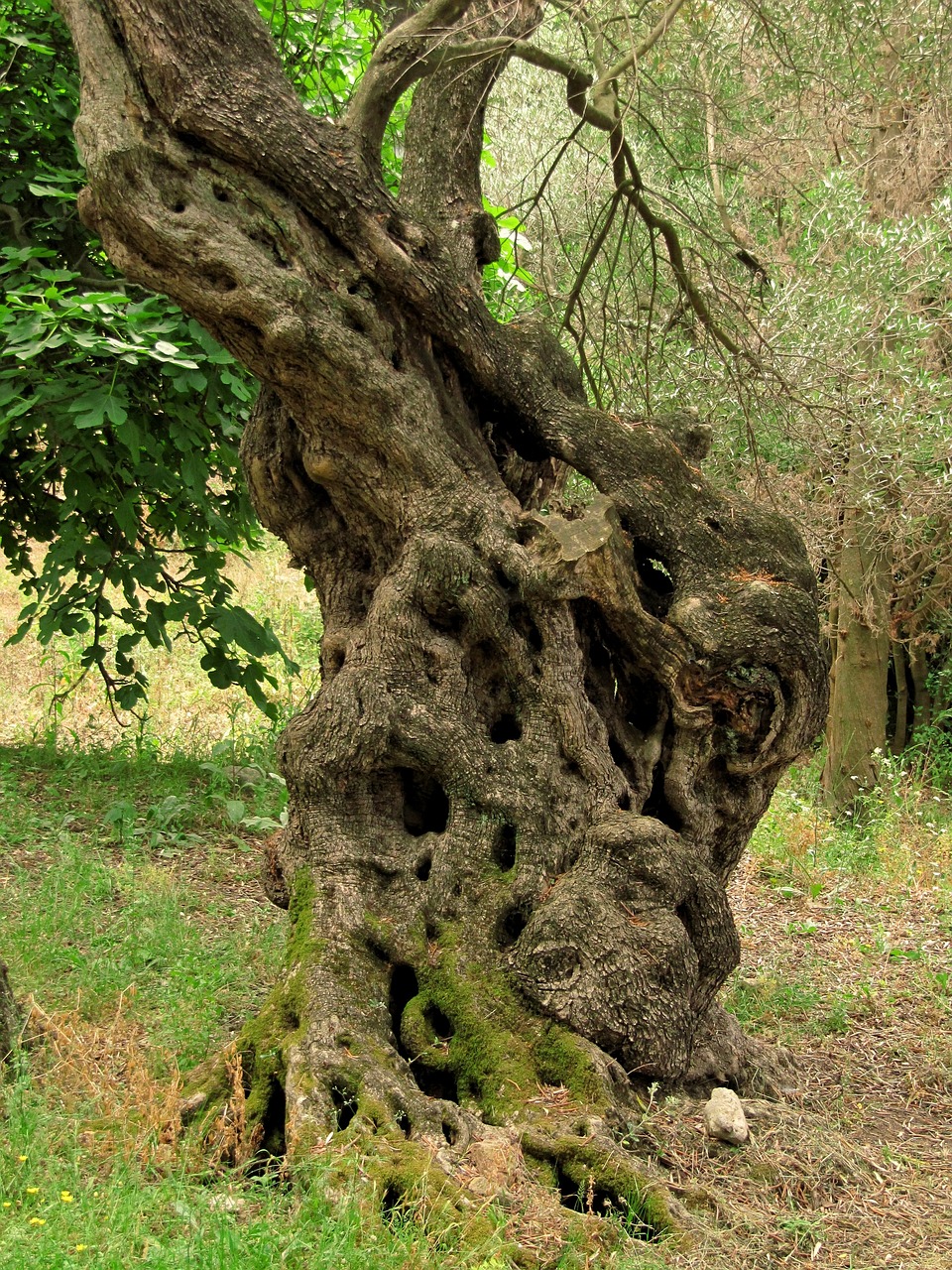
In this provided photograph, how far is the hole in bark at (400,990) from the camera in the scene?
4.25 m

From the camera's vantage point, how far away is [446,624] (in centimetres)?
477

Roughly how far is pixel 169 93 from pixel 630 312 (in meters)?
4.51

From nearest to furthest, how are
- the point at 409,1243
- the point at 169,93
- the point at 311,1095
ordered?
the point at 409,1243 < the point at 311,1095 < the point at 169,93

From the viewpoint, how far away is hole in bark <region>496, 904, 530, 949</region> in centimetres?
433

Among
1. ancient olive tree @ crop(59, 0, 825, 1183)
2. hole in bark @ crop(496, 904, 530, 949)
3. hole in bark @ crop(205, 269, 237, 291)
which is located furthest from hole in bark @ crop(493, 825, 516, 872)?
hole in bark @ crop(205, 269, 237, 291)

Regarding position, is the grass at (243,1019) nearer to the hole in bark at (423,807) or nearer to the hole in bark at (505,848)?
the hole in bark at (505,848)

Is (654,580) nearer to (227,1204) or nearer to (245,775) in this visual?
(227,1204)

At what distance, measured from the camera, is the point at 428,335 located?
4.93m

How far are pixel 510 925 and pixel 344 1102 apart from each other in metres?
0.92

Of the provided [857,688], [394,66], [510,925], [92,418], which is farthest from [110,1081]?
[857,688]

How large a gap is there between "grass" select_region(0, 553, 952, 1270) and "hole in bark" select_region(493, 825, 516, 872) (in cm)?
99

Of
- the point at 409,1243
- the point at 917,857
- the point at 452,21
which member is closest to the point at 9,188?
the point at 452,21

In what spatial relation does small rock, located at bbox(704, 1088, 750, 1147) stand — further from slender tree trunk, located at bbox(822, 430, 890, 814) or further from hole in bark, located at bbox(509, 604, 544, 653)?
slender tree trunk, located at bbox(822, 430, 890, 814)

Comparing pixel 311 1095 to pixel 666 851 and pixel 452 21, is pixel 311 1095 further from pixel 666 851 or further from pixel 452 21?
pixel 452 21
